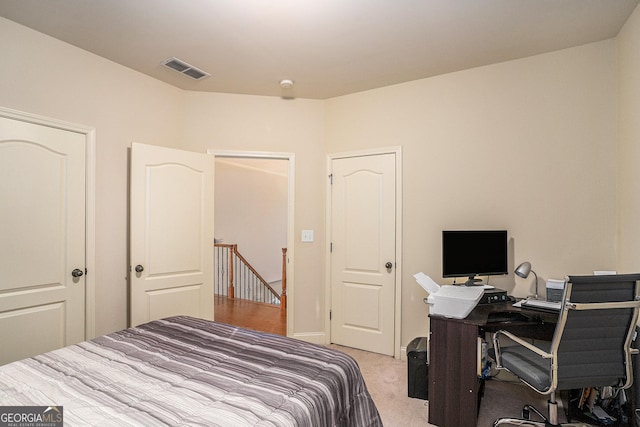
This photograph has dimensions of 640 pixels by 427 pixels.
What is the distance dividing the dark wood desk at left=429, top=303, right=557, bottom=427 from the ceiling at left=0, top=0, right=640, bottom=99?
6.52ft

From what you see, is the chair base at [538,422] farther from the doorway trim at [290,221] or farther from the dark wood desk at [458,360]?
the doorway trim at [290,221]

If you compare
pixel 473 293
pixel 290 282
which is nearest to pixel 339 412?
pixel 473 293

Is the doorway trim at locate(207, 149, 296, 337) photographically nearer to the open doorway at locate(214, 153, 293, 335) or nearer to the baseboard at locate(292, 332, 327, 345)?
the baseboard at locate(292, 332, 327, 345)

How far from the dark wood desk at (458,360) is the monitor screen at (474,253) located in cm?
43

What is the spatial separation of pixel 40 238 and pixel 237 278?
380cm

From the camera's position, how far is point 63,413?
3.90 feet

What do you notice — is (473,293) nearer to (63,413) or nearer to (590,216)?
(590,216)

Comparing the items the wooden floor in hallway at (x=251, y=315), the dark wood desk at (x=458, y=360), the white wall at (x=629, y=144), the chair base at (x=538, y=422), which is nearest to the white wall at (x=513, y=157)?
the white wall at (x=629, y=144)

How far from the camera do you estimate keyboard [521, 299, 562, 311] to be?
2.32m

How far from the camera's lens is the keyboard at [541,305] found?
91.3 inches

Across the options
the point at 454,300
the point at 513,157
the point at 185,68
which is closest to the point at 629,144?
the point at 513,157

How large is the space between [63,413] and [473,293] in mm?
2236

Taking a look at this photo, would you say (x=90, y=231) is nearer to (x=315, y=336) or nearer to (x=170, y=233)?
(x=170, y=233)

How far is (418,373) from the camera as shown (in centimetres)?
260
